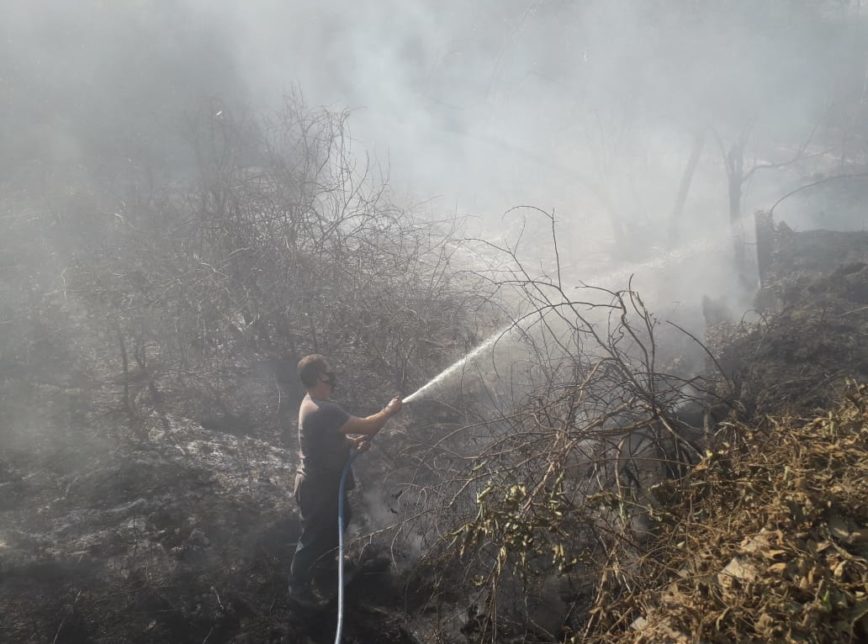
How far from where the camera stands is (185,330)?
593 cm

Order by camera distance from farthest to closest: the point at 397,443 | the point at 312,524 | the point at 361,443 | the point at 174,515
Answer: the point at 397,443, the point at 174,515, the point at 361,443, the point at 312,524

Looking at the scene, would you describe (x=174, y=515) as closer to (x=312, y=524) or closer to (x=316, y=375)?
(x=312, y=524)

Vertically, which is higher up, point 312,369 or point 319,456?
point 312,369

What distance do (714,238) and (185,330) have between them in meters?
13.3

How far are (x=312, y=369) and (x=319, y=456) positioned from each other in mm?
588

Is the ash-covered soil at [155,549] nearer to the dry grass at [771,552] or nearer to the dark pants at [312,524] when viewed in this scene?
the dark pants at [312,524]

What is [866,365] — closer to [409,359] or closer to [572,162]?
[409,359]

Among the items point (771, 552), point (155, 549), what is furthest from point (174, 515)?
point (771, 552)

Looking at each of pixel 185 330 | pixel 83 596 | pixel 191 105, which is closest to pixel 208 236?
pixel 185 330

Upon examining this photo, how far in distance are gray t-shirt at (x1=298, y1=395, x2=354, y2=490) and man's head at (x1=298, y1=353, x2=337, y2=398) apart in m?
0.07

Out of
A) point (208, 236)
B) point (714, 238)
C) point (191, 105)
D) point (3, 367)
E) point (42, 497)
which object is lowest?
point (42, 497)

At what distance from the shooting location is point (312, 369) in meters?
3.54

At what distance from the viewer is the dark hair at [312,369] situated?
139 inches

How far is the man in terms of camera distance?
3506mm
